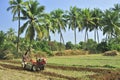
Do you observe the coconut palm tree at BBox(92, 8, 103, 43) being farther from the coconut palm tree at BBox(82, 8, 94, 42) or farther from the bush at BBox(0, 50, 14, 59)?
the bush at BBox(0, 50, 14, 59)

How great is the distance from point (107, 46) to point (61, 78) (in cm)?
3844

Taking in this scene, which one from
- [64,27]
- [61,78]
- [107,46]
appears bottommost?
[61,78]

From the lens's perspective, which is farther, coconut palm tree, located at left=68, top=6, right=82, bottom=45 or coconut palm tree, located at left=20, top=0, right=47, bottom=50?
coconut palm tree, located at left=68, top=6, right=82, bottom=45

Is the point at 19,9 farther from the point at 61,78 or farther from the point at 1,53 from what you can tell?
the point at 61,78

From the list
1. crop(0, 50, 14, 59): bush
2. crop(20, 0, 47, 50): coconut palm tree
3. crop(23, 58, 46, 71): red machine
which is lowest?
crop(23, 58, 46, 71): red machine

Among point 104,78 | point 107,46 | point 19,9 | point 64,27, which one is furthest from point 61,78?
point 64,27

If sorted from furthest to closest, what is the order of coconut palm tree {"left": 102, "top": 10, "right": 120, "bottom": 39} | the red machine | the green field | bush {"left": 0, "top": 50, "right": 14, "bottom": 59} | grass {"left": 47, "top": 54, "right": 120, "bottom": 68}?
1. coconut palm tree {"left": 102, "top": 10, "right": 120, "bottom": 39}
2. bush {"left": 0, "top": 50, "right": 14, "bottom": 59}
3. grass {"left": 47, "top": 54, "right": 120, "bottom": 68}
4. the red machine
5. the green field

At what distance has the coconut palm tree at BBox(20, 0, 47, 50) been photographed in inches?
1799

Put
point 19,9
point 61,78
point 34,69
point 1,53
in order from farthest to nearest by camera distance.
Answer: point 19,9 < point 1,53 < point 34,69 < point 61,78

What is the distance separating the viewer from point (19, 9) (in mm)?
49375

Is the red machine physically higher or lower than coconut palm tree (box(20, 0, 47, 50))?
lower

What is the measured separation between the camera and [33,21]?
152 feet

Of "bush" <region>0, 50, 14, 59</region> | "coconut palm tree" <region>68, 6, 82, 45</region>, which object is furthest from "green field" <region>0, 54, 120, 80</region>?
"coconut palm tree" <region>68, 6, 82, 45</region>

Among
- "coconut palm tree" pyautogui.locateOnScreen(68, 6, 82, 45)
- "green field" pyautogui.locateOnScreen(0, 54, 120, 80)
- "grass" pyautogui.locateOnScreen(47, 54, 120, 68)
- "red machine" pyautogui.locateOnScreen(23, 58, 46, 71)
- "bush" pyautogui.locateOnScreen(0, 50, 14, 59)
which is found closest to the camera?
"green field" pyautogui.locateOnScreen(0, 54, 120, 80)
